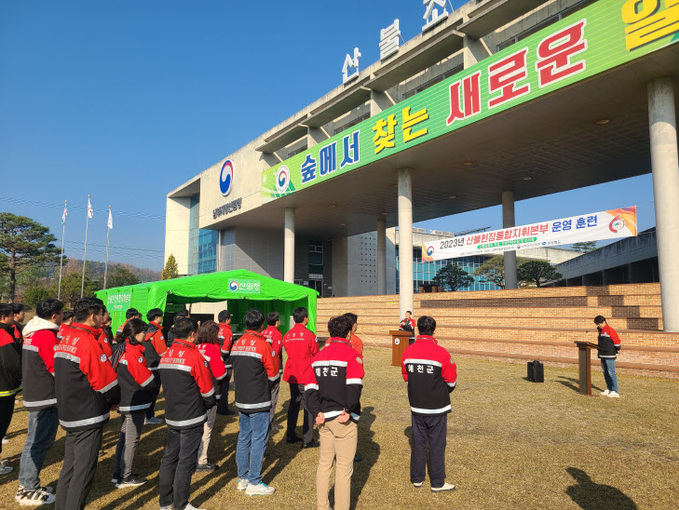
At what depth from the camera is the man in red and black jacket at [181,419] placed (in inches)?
162

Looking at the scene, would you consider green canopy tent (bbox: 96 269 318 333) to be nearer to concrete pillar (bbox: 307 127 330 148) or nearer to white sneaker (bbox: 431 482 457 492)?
white sneaker (bbox: 431 482 457 492)

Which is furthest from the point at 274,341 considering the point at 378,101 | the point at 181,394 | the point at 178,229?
the point at 178,229

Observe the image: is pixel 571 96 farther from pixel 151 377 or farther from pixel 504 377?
pixel 151 377

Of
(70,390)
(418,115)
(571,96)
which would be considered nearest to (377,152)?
(418,115)

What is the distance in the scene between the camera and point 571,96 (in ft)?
44.7

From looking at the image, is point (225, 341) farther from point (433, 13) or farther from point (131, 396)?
point (433, 13)

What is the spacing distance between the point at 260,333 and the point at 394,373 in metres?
8.23

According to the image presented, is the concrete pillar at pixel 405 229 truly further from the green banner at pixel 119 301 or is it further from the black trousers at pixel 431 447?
the black trousers at pixel 431 447

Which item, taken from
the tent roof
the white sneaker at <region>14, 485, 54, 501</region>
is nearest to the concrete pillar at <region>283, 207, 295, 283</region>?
the tent roof

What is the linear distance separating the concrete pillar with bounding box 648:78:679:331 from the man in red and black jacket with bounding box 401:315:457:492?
10.9 m

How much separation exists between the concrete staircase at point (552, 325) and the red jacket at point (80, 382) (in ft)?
41.8

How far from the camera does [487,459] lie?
220 inches

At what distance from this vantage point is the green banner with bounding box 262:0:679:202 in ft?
37.5

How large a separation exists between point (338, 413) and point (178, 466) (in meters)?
1.70
